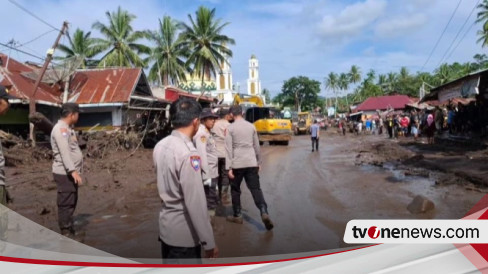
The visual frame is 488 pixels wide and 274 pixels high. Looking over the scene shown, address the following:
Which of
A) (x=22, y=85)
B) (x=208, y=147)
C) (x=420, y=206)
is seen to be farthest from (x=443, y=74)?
(x=208, y=147)

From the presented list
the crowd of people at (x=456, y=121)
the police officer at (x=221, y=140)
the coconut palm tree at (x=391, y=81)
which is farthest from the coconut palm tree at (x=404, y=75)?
the police officer at (x=221, y=140)

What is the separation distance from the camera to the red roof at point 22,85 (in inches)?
493

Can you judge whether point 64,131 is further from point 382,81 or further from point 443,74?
point 382,81

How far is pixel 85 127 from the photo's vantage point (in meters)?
15.8

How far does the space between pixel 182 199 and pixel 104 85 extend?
1558 cm

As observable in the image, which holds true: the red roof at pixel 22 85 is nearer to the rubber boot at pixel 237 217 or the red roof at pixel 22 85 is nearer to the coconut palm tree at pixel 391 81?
the rubber boot at pixel 237 217

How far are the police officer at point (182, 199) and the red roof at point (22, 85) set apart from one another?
11.5m

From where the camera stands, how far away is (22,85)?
1326 cm

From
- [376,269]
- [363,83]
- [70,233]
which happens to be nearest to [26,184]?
[70,233]

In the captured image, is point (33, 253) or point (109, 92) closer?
point (33, 253)

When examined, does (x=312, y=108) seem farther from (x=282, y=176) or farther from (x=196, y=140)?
(x=196, y=140)

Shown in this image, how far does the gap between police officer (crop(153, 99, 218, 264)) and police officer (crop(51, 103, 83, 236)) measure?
245cm

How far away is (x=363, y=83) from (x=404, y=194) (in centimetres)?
6817

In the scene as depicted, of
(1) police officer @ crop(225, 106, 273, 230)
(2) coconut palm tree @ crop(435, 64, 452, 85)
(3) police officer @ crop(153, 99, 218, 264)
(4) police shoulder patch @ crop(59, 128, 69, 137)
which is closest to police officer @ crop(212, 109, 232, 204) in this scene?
(1) police officer @ crop(225, 106, 273, 230)
